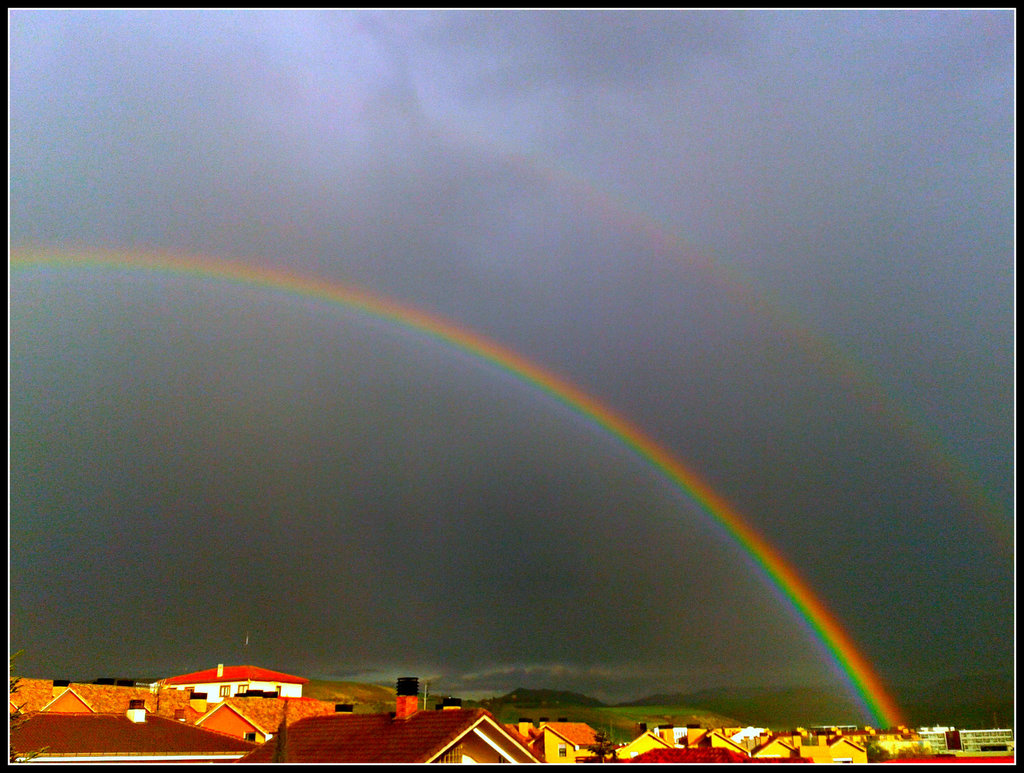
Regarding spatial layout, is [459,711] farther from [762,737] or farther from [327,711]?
[762,737]

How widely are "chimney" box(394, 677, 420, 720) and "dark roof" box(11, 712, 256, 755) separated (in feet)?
34.5

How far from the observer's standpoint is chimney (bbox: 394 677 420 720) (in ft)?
78.5

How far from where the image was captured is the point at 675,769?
775 centimetres

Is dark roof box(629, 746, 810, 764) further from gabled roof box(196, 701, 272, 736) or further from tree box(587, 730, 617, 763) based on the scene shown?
gabled roof box(196, 701, 272, 736)

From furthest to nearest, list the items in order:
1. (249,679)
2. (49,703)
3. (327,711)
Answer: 1. (249,679)
2. (327,711)
3. (49,703)

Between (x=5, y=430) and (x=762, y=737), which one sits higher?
(x=5, y=430)

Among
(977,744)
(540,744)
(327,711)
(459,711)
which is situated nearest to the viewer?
(459,711)

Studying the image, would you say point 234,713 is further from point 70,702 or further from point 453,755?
point 453,755

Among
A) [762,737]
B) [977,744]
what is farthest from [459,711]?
[977,744]

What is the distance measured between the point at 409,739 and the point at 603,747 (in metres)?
29.2

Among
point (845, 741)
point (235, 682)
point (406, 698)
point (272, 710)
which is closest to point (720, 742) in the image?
point (845, 741)

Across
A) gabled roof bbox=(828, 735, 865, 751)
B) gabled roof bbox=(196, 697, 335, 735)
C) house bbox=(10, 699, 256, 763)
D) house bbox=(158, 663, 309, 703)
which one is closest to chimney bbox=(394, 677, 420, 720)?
house bbox=(10, 699, 256, 763)

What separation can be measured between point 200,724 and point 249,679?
123 feet

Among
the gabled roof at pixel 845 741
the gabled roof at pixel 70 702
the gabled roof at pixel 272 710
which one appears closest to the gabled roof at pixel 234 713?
the gabled roof at pixel 272 710
